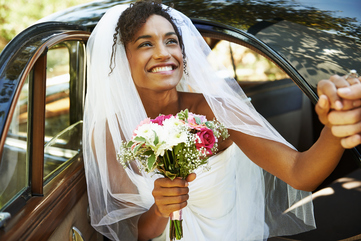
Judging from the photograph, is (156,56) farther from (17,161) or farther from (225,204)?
(225,204)

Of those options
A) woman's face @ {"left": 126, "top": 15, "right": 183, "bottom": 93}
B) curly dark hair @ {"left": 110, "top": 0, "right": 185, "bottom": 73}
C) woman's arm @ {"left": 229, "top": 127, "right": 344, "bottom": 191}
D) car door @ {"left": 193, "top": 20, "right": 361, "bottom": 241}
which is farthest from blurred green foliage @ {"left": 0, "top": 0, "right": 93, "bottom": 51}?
woman's arm @ {"left": 229, "top": 127, "right": 344, "bottom": 191}

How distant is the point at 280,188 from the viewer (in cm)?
256

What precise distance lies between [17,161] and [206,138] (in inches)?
35.4

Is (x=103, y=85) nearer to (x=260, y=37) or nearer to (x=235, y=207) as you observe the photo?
(x=260, y=37)

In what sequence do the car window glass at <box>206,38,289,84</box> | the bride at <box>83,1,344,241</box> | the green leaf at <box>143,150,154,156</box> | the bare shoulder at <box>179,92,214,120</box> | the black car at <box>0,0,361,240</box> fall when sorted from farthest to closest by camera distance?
the car window glass at <box>206,38,289,84</box> → the bare shoulder at <box>179,92,214,120</box> → the bride at <box>83,1,344,241</box> → the green leaf at <box>143,150,154,156</box> → the black car at <box>0,0,361,240</box>

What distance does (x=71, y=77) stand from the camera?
2.58 m

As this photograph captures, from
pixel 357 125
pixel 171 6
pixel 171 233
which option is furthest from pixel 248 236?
pixel 171 6

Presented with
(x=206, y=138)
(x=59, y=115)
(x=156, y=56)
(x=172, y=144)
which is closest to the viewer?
(x=172, y=144)

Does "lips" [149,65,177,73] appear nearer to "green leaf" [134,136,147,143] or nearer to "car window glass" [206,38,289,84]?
"green leaf" [134,136,147,143]

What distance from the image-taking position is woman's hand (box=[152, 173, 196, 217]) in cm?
176

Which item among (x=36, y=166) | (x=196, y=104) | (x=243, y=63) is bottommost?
(x=243, y=63)

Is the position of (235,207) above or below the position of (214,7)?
below

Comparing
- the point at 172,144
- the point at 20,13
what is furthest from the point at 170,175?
the point at 20,13

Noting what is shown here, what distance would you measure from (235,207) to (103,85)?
46.3 inches
